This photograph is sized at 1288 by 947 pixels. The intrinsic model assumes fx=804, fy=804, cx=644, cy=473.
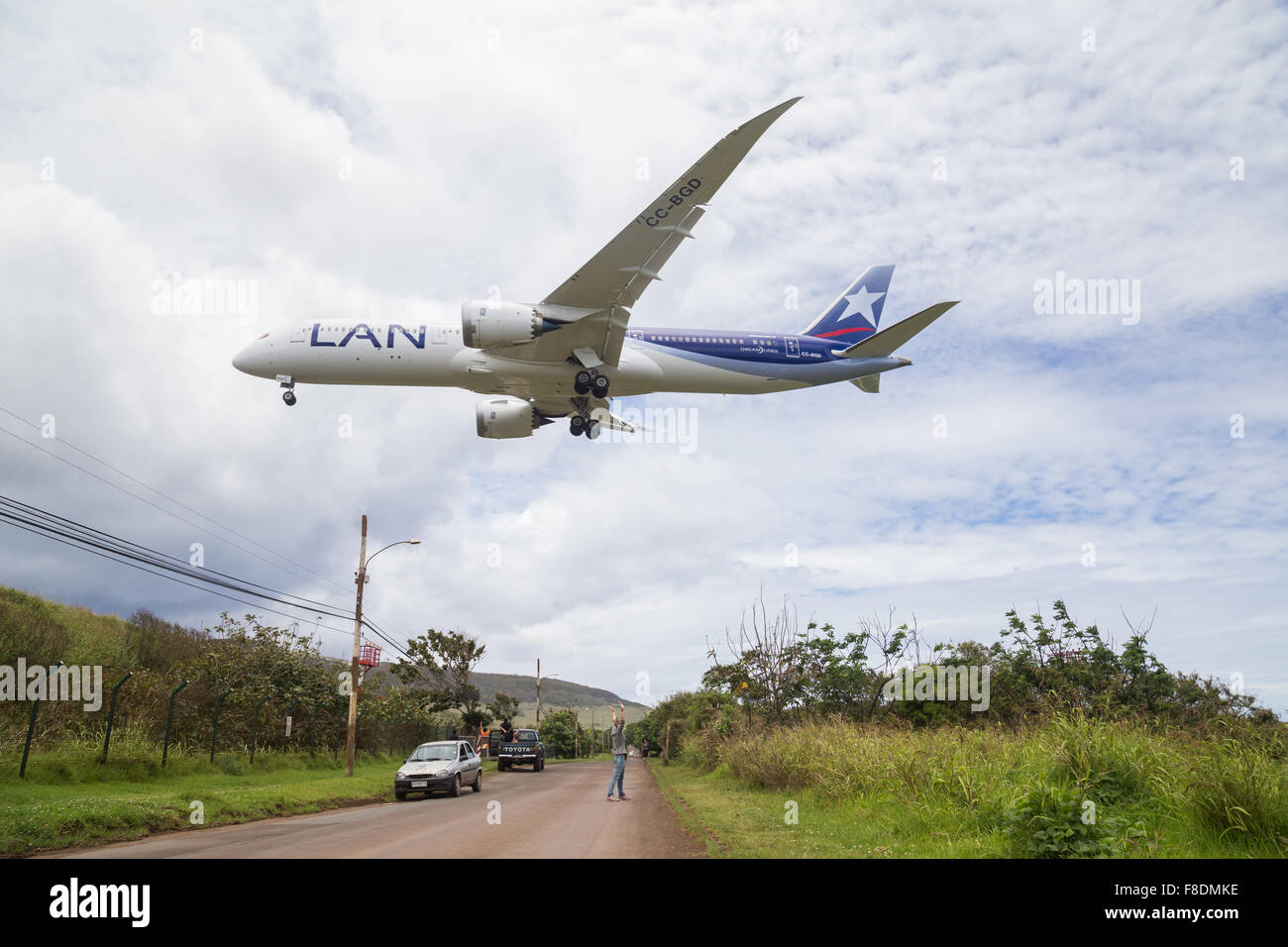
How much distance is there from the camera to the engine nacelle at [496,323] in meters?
A: 19.1

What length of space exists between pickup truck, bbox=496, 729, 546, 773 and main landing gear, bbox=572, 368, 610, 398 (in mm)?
22801

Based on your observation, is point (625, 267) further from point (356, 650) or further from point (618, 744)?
point (356, 650)

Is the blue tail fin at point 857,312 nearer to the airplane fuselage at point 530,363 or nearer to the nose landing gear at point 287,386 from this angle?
the airplane fuselage at point 530,363

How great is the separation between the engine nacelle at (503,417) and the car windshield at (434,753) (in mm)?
8967

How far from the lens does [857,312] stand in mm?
27062

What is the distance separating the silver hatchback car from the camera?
2014 centimetres

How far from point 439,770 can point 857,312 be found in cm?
1910

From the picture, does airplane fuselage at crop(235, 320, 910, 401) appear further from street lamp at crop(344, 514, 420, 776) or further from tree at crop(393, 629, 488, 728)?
tree at crop(393, 629, 488, 728)

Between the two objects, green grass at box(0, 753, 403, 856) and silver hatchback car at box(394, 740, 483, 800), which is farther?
silver hatchback car at box(394, 740, 483, 800)
